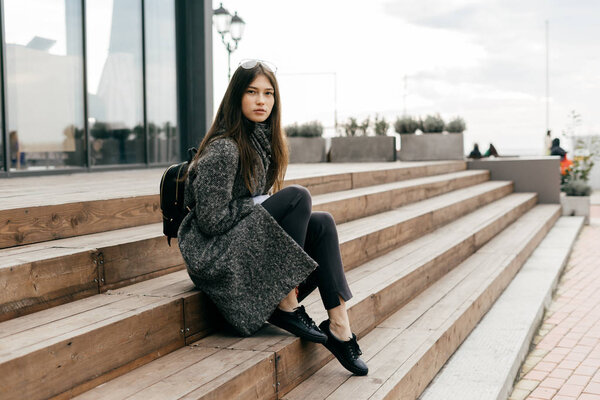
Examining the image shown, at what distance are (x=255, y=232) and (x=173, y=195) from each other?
414 mm

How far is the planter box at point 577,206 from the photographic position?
11.8 m

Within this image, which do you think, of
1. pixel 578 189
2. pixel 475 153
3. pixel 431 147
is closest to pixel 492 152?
pixel 475 153

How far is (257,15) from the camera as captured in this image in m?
13.4

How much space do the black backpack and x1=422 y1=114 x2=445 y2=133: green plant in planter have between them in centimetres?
1073

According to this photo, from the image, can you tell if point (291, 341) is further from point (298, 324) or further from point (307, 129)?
point (307, 129)

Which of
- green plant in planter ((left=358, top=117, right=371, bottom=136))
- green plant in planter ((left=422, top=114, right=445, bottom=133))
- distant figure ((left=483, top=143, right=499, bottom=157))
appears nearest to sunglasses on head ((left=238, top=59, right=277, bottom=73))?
green plant in planter ((left=358, top=117, right=371, bottom=136))

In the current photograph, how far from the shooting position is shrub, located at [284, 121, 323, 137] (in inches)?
497

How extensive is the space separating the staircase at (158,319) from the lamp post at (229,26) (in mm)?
7129

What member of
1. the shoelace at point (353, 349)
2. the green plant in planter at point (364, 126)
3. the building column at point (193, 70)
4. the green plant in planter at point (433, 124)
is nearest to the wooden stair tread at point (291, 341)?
the shoelace at point (353, 349)

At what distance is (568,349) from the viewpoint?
448 centimetres

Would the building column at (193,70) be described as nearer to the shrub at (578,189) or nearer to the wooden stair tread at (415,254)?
the wooden stair tread at (415,254)

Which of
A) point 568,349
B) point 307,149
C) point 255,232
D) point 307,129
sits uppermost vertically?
point 307,129

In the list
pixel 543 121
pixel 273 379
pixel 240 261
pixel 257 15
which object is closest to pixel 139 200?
pixel 240 261

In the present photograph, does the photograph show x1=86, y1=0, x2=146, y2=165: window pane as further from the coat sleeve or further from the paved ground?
the coat sleeve
